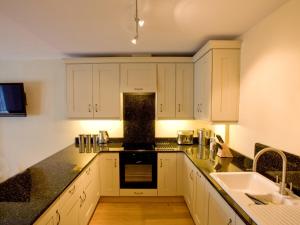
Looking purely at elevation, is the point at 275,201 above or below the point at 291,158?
below

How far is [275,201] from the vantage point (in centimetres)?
144

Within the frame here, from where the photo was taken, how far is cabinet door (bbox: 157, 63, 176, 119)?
316cm

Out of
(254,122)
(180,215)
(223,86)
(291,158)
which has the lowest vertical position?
(180,215)

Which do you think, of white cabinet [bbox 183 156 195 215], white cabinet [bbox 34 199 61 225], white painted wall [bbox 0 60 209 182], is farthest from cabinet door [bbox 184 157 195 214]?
white cabinet [bbox 34 199 61 225]

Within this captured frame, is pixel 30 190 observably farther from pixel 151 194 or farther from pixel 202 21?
pixel 202 21

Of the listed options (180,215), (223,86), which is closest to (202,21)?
(223,86)

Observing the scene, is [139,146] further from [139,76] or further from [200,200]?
[200,200]

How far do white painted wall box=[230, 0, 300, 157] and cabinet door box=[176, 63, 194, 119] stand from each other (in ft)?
3.04

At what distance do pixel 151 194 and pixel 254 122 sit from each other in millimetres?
1825

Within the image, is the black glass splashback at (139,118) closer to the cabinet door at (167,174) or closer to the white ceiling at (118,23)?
the cabinet door at (167,174)

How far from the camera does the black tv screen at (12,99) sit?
3375mm

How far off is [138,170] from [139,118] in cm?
87

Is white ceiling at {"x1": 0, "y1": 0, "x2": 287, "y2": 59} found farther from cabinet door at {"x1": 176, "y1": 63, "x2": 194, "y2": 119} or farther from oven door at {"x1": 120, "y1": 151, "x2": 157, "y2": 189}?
oven door at {"x1": 120, "y1": 151, "x2": 157, "y2": 189}

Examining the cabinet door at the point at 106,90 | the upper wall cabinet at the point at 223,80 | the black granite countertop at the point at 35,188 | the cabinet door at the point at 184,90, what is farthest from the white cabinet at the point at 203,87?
the black granite countertop at the point at 35,188
